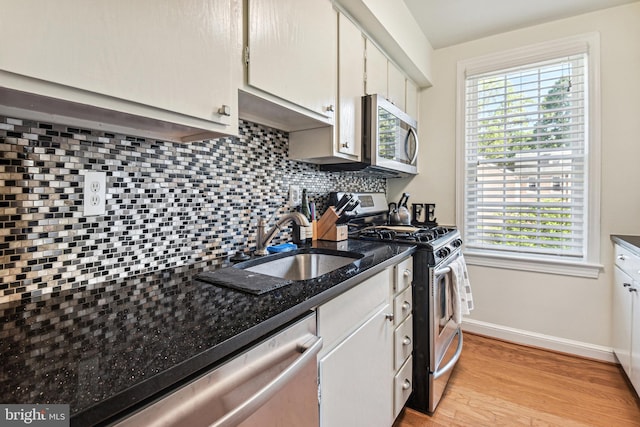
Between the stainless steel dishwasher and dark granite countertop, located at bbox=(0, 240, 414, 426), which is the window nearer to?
dark granite countertop, located at bbox=(0, 240, 414, 426)

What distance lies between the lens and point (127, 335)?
2.05 ft

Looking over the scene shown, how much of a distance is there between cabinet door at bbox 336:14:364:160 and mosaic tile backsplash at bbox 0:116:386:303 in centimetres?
46

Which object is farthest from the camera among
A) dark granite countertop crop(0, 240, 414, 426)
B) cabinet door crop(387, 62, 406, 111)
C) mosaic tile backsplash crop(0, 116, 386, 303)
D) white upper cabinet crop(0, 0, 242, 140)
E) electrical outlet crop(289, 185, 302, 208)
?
cabinet door crop(387, 62, 406, 111)

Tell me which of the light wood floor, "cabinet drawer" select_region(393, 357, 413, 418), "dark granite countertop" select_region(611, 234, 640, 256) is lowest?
the light wood floor

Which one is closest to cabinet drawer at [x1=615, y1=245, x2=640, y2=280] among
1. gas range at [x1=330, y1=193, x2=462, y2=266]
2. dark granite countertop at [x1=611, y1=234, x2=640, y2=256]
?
dark granite countertop at [x1=611, y1=234, x2=640, y2=256]

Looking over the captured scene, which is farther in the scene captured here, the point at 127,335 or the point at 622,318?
the point at 622,318

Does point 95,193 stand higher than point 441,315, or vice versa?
point 95,193

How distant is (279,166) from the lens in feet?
5.64

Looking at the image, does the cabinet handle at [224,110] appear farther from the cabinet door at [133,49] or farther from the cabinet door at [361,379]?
the cabinet door at [361,379]

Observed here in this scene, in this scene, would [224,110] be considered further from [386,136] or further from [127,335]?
[386,136]

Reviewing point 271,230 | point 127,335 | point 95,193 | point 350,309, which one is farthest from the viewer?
point 271,230

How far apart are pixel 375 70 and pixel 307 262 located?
1.35 meters

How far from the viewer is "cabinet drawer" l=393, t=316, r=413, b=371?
1.51m

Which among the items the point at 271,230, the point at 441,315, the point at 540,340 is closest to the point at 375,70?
the point at 271,230
